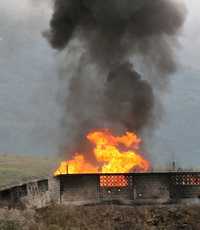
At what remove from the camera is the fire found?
94.1 ft

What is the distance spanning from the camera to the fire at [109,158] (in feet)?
94.1

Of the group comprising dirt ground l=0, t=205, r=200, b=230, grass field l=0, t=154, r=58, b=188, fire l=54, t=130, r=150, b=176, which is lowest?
dirt ground l=0, t=205, r=200, b=230

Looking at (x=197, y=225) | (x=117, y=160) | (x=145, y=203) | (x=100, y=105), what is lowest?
(x=197, y=225)

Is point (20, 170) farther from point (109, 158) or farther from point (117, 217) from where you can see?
point (117, 217)

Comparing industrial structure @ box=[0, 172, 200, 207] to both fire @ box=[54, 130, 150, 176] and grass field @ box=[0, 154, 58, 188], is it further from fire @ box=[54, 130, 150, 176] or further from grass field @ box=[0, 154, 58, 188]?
grass field @ box=[0, 154, 58, 188]

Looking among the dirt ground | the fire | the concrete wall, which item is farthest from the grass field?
the dirt ground

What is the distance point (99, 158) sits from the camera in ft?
95.9

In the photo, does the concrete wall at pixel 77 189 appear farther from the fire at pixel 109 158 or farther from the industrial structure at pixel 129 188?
the fire at pixel 109 158

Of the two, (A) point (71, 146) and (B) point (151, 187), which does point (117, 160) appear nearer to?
(B) point (151, 187)

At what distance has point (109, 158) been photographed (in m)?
29.2

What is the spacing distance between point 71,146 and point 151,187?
1261cm

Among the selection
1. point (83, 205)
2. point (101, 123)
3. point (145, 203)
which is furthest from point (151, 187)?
point (101, 123)

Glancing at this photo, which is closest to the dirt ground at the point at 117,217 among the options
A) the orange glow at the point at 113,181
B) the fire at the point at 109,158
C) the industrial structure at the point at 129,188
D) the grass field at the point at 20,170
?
the industrial structure at the point at 129,188

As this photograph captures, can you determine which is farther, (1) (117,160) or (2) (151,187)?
(1) (117,160)
